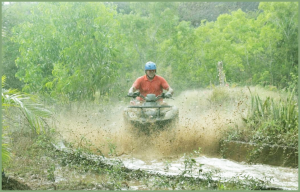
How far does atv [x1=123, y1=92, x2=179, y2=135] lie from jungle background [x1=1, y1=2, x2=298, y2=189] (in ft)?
3.18

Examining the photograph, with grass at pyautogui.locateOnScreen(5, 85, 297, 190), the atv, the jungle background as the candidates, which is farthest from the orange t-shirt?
grass at pyautogui.locateOnScreen(5, 85, 297, 190)

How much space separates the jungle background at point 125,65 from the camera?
34.6ft

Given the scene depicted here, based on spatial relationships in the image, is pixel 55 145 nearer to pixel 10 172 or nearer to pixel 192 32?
pixel 10 172

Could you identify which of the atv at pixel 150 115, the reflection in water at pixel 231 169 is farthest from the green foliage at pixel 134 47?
the reflection in water at pixel 231 169

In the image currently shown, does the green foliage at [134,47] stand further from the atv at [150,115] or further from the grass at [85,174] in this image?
the grass at [85,174]

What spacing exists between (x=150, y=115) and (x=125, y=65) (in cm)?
1838

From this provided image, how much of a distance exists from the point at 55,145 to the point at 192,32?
22385 mm

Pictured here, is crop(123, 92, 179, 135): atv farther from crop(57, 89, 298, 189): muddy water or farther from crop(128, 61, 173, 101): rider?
crop(128, 61, 173, 101): rider

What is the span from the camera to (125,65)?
28859mm

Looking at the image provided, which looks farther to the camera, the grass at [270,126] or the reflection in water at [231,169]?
the grass at [270,126]

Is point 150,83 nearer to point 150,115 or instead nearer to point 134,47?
point 150,115

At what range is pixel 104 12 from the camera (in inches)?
780

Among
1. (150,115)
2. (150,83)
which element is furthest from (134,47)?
(150,115)

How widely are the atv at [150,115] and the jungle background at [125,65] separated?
3.18 feet
